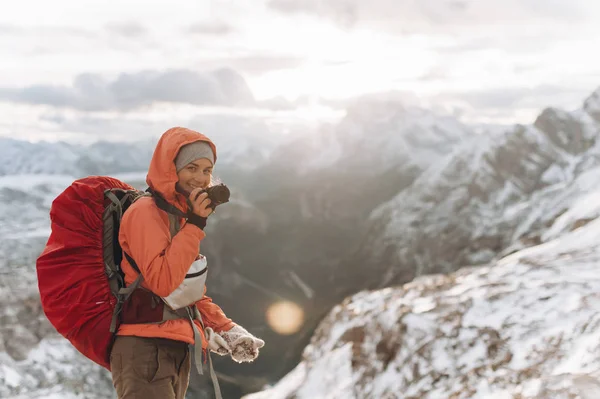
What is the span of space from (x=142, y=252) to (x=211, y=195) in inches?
34.4

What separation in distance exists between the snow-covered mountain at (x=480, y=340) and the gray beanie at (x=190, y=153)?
644cm

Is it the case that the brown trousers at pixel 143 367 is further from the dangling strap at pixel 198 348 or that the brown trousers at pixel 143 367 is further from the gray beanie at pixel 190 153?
the gray beanie at pixel 190 153

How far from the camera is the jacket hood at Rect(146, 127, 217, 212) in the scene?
456 centimetres

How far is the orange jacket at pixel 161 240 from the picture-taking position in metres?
4.32

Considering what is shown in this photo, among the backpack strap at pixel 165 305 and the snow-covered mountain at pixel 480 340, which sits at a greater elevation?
the backpack strap at pixel 165 305

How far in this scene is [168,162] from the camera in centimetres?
458

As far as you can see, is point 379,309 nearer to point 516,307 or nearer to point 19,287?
point 516,307

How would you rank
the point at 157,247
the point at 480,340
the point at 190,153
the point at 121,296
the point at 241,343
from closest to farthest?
the point at 157,247, the point at 121,296, the point at 190,153, the point at 241,343, the point at 480,340

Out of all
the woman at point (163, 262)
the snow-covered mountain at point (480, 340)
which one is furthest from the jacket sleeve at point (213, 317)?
the snow-covered mountain at point (480, 340)

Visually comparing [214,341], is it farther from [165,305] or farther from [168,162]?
[168,162]

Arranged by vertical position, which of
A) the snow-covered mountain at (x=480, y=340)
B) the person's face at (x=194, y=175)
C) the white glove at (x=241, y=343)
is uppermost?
the person's face at (x=194, y=175)

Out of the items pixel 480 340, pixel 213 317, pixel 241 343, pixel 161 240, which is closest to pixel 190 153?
pixel 161 240

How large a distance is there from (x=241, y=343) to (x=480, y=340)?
8.56 meters

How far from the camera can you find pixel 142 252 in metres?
4.33
